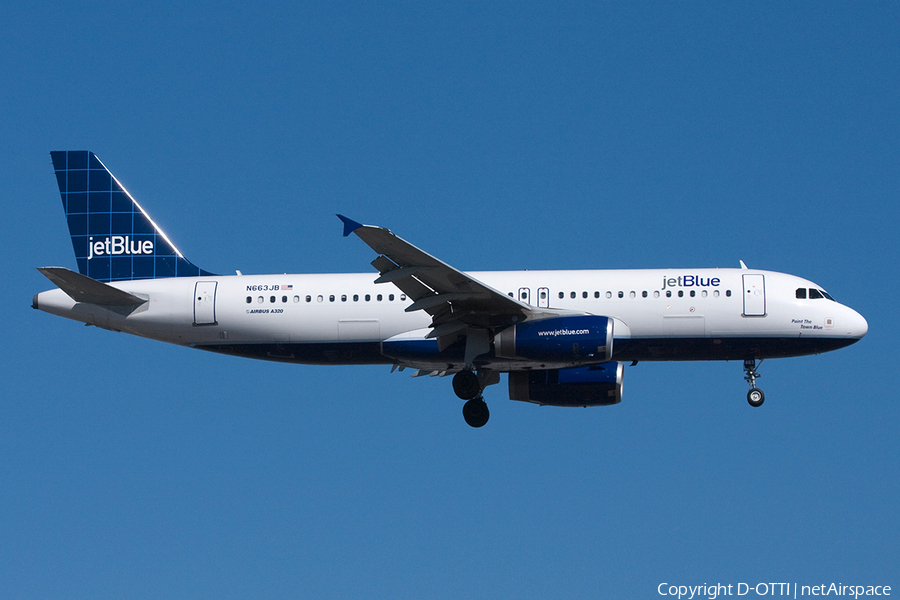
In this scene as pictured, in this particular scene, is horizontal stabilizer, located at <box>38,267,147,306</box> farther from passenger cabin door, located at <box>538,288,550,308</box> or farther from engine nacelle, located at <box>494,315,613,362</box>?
passenger cabin door, located at <box>538,288,550,308</box>

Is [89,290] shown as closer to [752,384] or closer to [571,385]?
[571,385]

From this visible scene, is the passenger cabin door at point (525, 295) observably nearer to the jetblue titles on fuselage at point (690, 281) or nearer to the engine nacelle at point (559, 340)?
the engine nacelle at point (559, 340)

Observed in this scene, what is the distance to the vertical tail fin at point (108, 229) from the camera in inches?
1380

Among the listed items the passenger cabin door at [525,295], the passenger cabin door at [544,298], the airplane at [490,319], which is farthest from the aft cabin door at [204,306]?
the passenger cabin door at [544,298]

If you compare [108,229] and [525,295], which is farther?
→ [108,229]

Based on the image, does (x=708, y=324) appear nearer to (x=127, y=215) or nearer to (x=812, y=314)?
(x=812, y=314)

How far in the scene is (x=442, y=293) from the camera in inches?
1180

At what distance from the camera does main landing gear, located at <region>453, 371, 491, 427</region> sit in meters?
32.0

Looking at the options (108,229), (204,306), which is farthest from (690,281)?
(108,229)

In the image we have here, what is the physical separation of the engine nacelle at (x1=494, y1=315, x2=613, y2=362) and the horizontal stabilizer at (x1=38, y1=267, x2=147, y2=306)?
11485 mm

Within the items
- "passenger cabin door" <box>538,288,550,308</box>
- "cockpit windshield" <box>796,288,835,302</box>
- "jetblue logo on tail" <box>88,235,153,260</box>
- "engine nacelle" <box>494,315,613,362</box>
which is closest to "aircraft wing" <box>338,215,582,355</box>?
"engine nacelle" <box>494,315,613,362</box>

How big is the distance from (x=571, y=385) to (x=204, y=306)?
11.4 m

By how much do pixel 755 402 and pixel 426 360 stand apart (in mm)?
9730

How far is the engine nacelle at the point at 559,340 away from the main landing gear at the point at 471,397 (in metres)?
1.99
